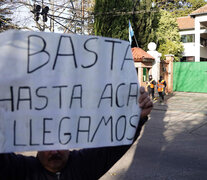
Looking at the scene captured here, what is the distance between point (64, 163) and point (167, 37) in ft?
91.1

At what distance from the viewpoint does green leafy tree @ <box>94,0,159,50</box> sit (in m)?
22.0

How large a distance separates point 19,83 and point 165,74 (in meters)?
18.8

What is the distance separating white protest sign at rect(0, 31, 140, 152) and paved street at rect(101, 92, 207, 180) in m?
3.17

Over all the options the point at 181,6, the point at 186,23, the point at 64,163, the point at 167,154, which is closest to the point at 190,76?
the point at 186,23

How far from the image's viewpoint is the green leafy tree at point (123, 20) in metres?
22.0

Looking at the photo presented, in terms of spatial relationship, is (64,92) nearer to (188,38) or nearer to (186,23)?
(188,38)

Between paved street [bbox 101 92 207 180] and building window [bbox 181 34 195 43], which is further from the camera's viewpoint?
building window [bbox 181 34 195 43]

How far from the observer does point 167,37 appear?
27938 mm

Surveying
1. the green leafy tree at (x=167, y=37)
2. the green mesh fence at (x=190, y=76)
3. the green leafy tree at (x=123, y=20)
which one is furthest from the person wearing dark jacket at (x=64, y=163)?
the green leafy tree at (x=167, y=37)

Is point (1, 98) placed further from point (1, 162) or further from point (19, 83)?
point (1, 162)

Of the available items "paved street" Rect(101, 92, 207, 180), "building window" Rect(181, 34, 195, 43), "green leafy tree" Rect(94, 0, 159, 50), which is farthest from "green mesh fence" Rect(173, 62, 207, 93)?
"building window" Rect(181, 34, 195, 43)

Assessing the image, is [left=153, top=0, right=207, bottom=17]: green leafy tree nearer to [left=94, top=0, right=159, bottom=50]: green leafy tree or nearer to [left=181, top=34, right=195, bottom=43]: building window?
[left=181, top=34, right=195, bottom=43]: building window

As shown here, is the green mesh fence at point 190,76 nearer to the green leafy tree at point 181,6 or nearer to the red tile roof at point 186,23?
the red tile roof at point 186,23

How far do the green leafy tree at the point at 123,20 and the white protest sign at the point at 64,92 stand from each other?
20524mm
